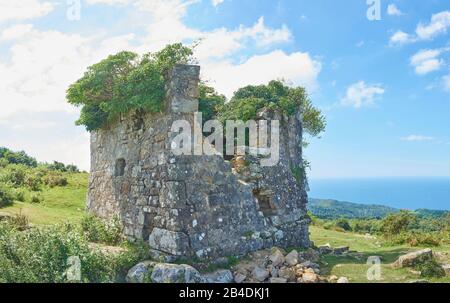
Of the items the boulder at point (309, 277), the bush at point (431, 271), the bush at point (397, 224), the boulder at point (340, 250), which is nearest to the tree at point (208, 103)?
the boulder at point (309, 277)

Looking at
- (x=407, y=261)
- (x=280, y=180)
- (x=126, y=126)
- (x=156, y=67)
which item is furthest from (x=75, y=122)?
(x=407, y=261)

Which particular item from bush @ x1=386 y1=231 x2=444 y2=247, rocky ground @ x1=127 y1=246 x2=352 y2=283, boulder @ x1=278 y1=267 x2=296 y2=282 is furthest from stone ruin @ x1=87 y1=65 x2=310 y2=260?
bush @ x1=386 y1=231 x2=444 y2=247

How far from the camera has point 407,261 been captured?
12.4 m

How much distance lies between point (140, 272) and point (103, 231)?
149 inches

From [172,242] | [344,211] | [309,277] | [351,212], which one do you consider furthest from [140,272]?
[351,212]

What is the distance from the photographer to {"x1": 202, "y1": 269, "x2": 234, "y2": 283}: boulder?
401 inches

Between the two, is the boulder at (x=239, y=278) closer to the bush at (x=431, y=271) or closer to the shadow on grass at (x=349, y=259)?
the shadow on grass at (x=349, y=259)

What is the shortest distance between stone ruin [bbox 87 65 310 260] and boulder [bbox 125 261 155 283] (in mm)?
731

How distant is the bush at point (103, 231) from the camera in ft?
42.8

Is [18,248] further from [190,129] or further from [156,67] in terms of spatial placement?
[156,67]

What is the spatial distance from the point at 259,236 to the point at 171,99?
191 inches

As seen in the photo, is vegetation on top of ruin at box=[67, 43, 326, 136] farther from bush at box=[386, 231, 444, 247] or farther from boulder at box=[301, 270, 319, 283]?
bush at box=[386, 231, 444, 247]

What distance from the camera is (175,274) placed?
9555mm
